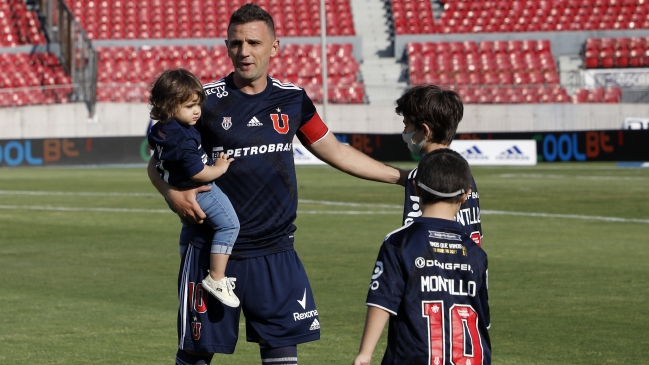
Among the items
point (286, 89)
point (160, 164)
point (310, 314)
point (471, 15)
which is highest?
point (471, 15)

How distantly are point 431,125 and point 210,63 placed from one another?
1345 inches

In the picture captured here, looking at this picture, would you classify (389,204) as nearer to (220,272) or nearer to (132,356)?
(132,356)

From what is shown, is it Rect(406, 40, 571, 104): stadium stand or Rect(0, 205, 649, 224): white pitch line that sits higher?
Rect(406, 40, 571, 104): stadium stand

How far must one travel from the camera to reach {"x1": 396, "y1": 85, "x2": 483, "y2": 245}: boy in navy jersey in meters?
4.37

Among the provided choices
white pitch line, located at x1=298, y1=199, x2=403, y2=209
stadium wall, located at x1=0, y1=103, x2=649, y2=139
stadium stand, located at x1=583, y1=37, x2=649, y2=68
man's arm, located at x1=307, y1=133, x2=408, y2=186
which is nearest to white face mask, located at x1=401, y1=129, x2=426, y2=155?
man's arm, located at x1=307, y1=133, x2=408, y2=186

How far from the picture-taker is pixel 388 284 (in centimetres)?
370

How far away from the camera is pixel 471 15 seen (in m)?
40.1

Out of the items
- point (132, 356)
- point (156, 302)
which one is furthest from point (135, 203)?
point (132, 356)

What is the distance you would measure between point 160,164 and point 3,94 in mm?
31064

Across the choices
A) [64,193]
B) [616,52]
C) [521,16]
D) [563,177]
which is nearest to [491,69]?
[521,16]

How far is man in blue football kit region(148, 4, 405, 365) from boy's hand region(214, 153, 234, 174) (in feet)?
0.18

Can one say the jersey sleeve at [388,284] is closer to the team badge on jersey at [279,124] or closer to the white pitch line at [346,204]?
the team badge on jersey at [279,124]

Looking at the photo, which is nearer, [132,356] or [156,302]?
[132,356]

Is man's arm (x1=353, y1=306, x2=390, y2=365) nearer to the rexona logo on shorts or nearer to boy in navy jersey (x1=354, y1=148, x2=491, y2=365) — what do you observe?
boy in navy jersey (x1=354, y1=148, x2=491, y2=365)
